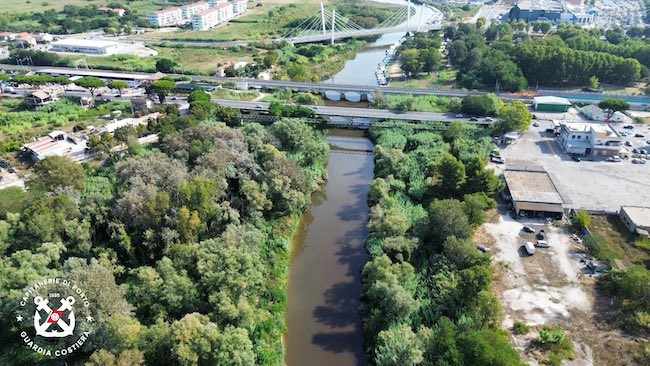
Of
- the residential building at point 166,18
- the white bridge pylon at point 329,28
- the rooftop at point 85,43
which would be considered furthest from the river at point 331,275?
the residential building at point 166,18

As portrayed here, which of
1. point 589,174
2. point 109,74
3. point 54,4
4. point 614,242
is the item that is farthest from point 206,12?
point 614,242

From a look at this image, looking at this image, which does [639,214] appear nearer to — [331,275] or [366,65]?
[331,275]

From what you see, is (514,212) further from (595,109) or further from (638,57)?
(638,57)

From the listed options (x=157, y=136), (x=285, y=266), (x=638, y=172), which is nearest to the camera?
(x=285, y=266)

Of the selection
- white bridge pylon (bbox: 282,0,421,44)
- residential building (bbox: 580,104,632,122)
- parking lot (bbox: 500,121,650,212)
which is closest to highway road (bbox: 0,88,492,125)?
parking lot (bbox: 500,121,650,212)

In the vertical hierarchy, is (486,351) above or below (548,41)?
below

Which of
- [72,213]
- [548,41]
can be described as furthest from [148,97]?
A: [548,41]

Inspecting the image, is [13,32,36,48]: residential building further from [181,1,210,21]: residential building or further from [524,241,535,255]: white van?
[524,241,535,255]: white van
